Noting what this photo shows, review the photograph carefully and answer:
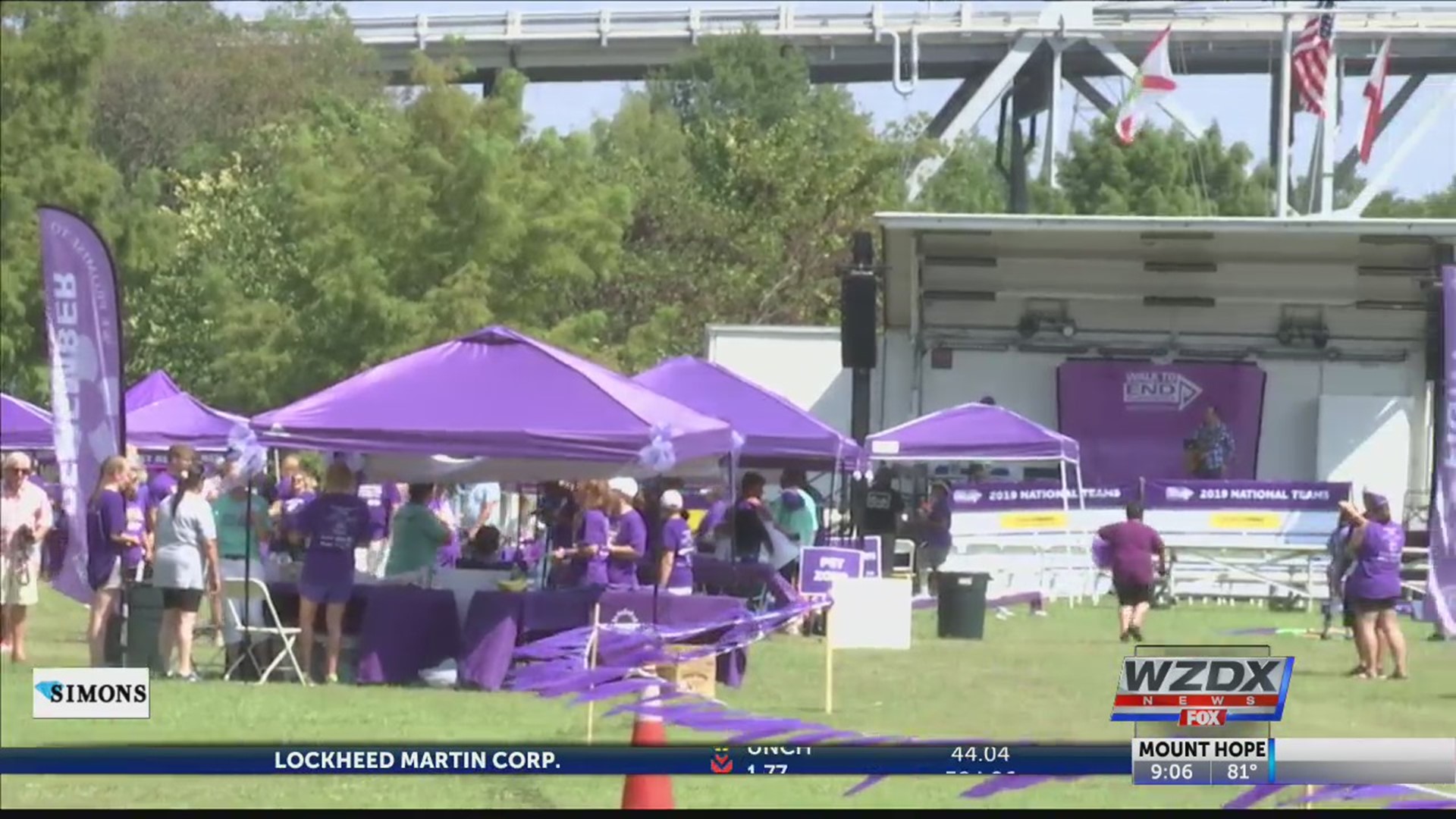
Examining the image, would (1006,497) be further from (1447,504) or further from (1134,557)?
(1447,504)

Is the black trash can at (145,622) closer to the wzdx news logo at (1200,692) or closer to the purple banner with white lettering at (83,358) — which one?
the purple banner with white lettering at (83,358)

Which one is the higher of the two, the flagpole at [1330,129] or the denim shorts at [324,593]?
the flagpole at [1330,129]

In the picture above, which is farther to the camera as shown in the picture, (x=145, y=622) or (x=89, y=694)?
(x=145, y=622)

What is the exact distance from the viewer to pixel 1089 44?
7.22 metres

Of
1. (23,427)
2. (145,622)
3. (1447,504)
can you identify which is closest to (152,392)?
(23,427)

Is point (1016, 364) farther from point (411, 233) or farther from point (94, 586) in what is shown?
point (411, 233)

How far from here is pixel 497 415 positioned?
567 inches

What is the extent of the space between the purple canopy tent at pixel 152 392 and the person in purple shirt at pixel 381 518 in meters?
2.06

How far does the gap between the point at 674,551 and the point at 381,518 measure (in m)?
2.68

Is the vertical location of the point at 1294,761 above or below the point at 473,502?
above

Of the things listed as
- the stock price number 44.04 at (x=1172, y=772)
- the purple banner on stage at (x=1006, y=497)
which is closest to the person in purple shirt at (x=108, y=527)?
the stock price number 44.04 at (x=1172, y=772)

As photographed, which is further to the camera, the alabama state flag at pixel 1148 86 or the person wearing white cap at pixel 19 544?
the person wearing white cap at pixel 19 544

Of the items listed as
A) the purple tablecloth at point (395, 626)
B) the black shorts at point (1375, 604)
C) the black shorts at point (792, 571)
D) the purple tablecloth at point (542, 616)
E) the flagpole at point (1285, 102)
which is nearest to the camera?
the flagpole at point (1285, 102)

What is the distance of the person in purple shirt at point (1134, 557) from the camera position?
672 inches
